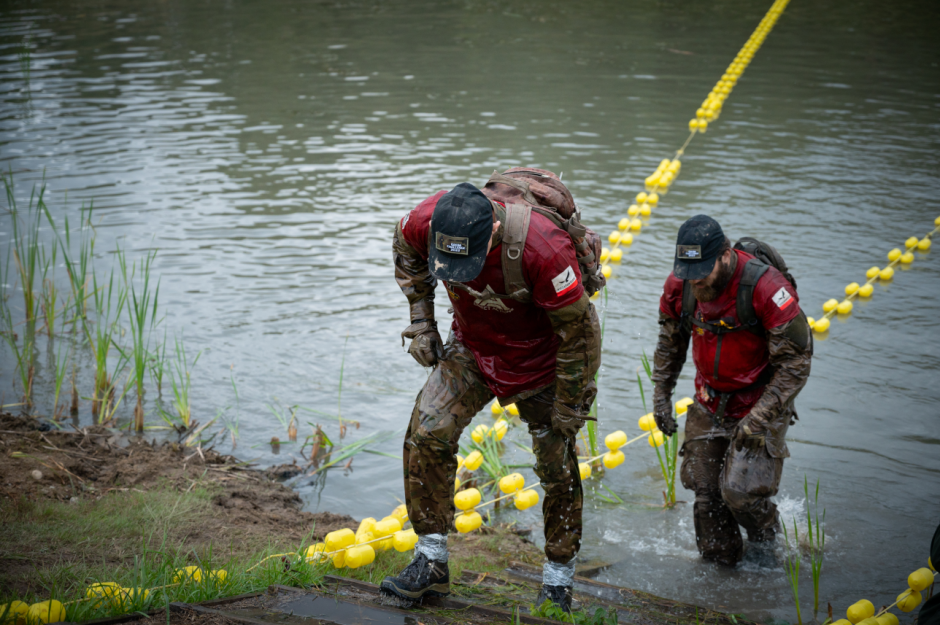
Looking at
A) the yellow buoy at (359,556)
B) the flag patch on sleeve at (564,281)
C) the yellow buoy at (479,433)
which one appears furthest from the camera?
the yellow buoy at (479,433)

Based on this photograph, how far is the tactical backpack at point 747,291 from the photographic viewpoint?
390cm

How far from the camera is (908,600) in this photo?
3.64m

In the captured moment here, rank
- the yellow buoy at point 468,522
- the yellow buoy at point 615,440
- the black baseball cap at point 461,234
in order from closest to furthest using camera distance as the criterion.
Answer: the black baseball cap at point 461,234 < the yellow buoy at point 468,522 < the yellow buoy at point 615,440

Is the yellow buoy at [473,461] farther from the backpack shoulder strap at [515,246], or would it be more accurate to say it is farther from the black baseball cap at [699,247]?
the backpack shoulder strap at [515,246]

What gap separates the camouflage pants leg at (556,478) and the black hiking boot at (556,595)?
128mm

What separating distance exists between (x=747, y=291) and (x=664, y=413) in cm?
91

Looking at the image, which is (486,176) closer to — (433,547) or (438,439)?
(438,439)

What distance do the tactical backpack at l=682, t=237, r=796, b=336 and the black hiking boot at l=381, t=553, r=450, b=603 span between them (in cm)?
194

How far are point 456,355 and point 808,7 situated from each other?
2500cm

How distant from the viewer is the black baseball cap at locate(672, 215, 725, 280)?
12.5 ft

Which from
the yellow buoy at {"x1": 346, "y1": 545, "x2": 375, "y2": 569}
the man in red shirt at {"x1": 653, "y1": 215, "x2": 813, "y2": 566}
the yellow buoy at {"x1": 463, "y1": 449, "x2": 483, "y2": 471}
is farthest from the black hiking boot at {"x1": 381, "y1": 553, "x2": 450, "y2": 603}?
the man in red shirt at {"x1": 653, "y1": 215, "x2": 813, "y2": 566}

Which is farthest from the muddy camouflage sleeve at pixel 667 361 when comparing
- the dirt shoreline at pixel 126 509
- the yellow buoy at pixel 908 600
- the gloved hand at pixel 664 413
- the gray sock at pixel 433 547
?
Result: the gray sock at pixel 433 547

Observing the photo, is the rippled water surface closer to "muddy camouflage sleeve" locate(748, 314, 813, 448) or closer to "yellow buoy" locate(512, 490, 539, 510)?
"yellow buoy" locate(512, 490, 539, 510)

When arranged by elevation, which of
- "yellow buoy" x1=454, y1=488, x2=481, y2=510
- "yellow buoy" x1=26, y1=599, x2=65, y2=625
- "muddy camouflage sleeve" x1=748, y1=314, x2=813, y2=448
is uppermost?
"muddy camouflage sleeve" x1=748, y1=314, x2=813, y2=448
